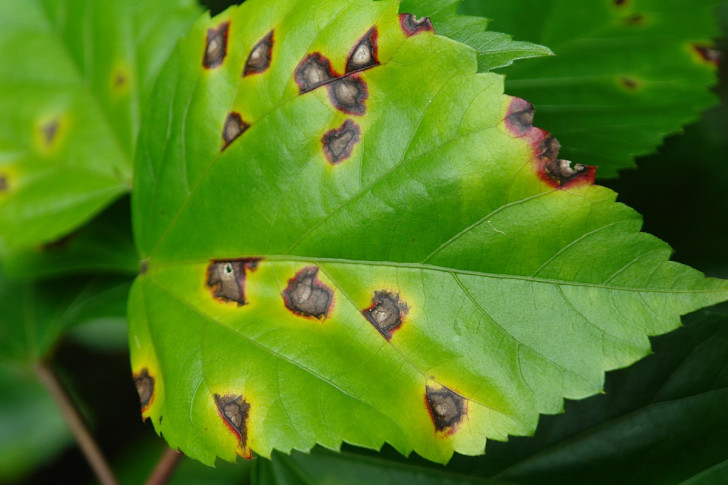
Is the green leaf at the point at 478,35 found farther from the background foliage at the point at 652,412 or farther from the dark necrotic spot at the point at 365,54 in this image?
the background foliage at the point at 652,412

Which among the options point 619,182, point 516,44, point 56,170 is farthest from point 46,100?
point 619,182

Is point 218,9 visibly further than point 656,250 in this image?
Yes

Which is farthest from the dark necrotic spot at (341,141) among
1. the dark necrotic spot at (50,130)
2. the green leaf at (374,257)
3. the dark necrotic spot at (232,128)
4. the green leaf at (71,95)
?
the dark necrotic spot at (50,130)

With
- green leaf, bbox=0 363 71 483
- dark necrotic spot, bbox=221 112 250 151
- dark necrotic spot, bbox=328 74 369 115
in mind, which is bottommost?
green leaf, bbox=0 363 71 483

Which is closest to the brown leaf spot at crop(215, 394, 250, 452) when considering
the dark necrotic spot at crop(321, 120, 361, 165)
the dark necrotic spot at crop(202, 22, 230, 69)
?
the dark necrotic spot at crop(321, 120, 361, 165)

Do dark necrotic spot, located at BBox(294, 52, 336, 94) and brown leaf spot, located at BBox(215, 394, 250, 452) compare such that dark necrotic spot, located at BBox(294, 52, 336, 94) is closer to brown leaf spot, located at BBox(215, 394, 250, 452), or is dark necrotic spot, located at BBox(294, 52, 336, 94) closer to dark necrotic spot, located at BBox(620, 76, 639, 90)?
brown leaf spot, located at BBox(215, 394, 250, 452)

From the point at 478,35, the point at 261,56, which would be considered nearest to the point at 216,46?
the point at 261,56

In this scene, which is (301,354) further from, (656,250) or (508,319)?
(656,250)
